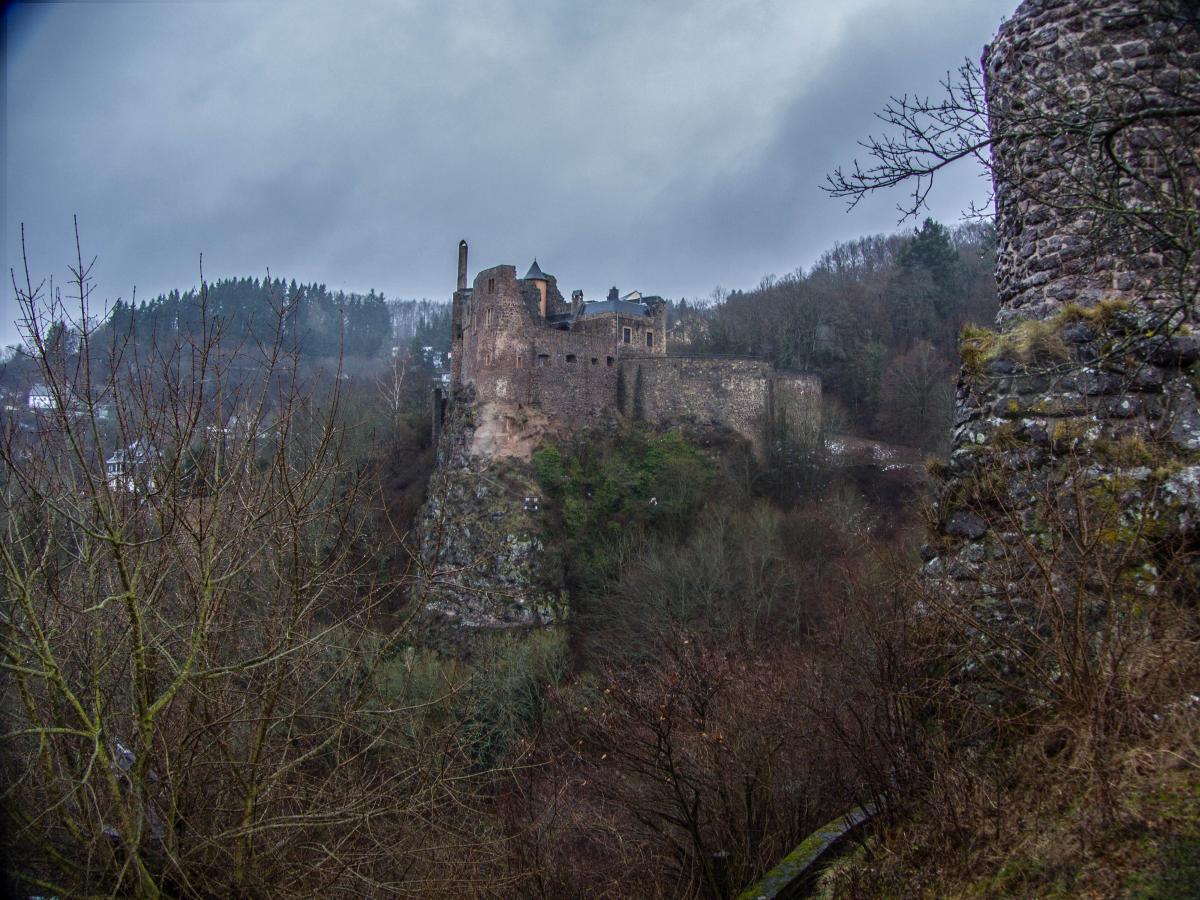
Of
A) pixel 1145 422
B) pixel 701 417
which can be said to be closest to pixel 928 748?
pixel 1145 422

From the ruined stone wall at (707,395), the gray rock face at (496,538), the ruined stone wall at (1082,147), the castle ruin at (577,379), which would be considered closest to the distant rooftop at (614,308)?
the castle ruin at (577,379)

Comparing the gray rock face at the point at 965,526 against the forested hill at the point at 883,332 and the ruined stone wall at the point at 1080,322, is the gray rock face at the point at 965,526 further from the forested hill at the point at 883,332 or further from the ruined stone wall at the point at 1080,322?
the forested hill at the point at 883,332

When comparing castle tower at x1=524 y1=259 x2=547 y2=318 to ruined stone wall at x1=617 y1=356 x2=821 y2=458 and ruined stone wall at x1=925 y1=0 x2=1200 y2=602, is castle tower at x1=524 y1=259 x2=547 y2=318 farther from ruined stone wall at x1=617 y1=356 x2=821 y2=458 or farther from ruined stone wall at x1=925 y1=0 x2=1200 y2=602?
ruined stone wall at x1=925 y1=0 x2=1200 y2=602

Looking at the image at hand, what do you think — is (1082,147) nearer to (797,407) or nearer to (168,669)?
(168,669)

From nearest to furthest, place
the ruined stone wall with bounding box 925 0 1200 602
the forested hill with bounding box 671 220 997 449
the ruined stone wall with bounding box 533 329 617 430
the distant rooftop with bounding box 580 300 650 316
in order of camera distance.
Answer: the ruined stone wall with bounding box 925 0 1200 602, the ruined stone wall with bounding box 533 329 617 430, the forested hill with bounding box 671 220 997 449, the distant rooftop with bounding box 580 300 650 316

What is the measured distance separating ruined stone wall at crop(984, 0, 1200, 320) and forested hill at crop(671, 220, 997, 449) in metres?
26.6

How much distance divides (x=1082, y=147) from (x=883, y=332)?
39.7 m

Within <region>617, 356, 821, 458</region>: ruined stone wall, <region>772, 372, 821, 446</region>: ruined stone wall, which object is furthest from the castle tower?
<region>772, 372, 821, 446</region>: ruined stone wall

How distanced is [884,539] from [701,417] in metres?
9.42

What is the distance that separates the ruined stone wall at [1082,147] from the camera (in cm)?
470

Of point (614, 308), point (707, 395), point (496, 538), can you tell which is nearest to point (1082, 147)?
point (496, 538)

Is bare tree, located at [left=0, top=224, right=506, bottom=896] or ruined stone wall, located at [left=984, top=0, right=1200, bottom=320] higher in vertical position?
ruined stone wall, located at [left=984, top=0, right=1200, bottom=320]

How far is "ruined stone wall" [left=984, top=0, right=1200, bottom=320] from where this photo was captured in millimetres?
4699

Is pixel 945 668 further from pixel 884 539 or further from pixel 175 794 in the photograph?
pixel 884 539
